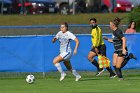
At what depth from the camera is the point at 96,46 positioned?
21000 millimetres

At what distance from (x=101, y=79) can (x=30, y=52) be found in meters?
2.58

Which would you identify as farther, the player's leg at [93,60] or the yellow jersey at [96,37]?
the player's leg at [93,60]

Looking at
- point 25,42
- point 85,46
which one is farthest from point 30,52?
point 85,46

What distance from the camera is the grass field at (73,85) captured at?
1667cm

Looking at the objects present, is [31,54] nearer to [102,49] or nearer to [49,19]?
[102,49]

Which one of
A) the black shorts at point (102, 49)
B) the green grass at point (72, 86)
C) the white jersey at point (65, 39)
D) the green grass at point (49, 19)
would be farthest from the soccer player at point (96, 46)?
the green grass at point (49, 19)

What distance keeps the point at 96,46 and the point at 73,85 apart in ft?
10.3

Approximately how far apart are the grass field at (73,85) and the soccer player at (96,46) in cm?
31

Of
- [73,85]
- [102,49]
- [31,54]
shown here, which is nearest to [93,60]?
[102,49]

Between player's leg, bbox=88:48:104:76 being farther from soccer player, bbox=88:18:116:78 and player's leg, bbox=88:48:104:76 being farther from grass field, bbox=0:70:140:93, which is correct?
grass field, bbox=0:70:140:93

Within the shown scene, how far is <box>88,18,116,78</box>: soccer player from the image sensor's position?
2084 centimetres

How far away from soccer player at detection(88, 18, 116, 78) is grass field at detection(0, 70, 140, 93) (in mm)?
309

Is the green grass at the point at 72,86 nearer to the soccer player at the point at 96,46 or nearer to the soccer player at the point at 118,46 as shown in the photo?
the soccer player at the point at 118,46

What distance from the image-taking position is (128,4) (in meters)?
43.4
